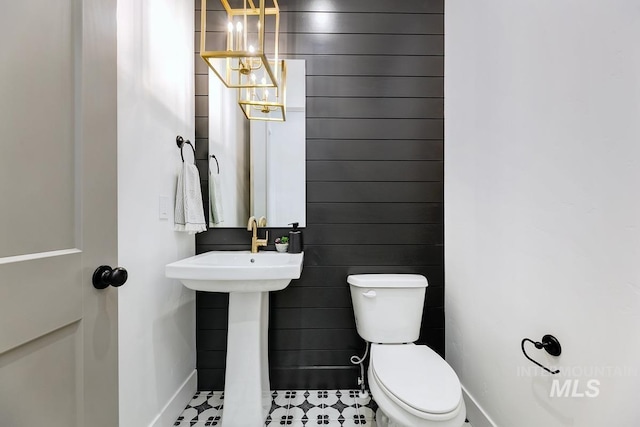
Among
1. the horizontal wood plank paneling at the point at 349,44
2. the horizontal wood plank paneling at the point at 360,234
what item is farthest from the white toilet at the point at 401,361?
the horizontal wood plank paneling at the point at 349,44

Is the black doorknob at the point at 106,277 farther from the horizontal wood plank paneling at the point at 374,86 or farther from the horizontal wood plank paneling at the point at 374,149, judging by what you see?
the horizontal wood plank paneling at the point at 374,86

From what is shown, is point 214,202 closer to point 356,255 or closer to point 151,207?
point 151,207

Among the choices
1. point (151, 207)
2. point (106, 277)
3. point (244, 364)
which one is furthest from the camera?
point (244, 364)

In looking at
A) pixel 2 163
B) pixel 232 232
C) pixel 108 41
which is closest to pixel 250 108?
pixel 232 232

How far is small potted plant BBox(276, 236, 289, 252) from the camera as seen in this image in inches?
71.5

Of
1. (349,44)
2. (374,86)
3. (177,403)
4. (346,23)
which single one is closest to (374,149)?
(374,86)

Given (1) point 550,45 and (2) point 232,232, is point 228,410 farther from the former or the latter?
(1) point 550,45

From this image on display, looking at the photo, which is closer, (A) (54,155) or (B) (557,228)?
(A) (54,155)

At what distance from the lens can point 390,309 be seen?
1.65 metres

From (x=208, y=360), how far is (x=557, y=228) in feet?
6.28

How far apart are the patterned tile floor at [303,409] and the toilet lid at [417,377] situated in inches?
16.8

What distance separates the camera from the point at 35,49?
579 mm

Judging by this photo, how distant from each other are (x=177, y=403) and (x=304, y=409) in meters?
0.68

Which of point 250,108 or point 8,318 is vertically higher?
point 250,108
